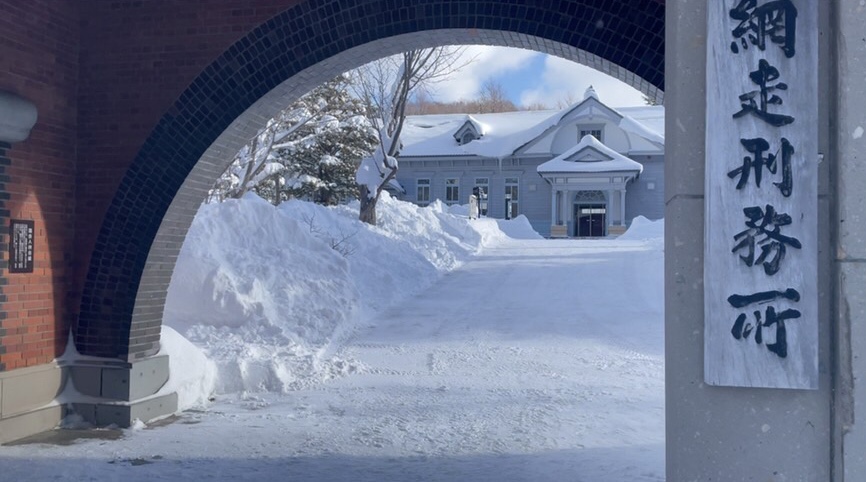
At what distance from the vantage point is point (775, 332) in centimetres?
381

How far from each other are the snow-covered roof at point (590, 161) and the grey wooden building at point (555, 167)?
44 mm

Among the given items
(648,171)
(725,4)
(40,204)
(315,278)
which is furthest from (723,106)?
(648,171)

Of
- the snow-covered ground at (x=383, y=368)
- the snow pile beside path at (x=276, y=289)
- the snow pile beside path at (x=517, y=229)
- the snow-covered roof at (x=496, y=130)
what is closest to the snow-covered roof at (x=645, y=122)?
the snow-covered roof at (x=496, y=130)

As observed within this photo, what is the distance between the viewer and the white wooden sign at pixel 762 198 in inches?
150

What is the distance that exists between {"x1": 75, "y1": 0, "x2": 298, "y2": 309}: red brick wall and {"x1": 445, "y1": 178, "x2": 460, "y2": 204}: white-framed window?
32105mm

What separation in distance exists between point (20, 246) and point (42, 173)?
2.46 feet

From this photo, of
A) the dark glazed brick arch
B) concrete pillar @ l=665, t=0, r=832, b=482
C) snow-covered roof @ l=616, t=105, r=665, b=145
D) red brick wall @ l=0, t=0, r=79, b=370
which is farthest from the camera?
snow-covered roof @ l=616, t=105, r=665, b=145

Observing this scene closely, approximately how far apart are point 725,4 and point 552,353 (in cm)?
808

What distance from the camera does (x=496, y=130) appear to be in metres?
42.0

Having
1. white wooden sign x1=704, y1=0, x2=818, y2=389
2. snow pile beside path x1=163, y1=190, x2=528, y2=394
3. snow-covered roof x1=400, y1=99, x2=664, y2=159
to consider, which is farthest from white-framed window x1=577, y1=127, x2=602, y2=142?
white wooden sign x1=704, y1=0, x2=818, y2=389

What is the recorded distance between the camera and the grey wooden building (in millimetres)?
36406

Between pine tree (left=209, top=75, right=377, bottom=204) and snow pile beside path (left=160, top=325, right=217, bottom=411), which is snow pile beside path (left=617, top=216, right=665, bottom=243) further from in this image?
snow pile beside path (left=160, top=325, right=217, bottom=411)

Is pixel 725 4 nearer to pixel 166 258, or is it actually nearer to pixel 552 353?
pixel 166 258

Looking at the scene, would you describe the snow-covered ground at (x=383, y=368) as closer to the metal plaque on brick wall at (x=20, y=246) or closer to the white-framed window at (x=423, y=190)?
the metal plaque on brick wall at (x=20, y=246)
